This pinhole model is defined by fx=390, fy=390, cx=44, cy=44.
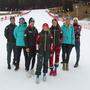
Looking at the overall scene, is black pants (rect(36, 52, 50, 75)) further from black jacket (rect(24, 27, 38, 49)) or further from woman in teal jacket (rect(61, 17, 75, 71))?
woman in teal jacket (rect(61, 17, 75, 71))

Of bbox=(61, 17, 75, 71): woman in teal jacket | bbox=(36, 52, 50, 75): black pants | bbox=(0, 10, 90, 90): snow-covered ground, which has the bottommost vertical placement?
bbox=(0, 10, 90, 90): snow-covered ground

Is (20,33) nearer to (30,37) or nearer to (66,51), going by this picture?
(30,37)

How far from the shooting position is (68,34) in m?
10.7

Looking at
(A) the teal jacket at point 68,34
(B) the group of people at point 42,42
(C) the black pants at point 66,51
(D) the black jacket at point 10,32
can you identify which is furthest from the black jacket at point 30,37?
(C) the black pants at point 66,51

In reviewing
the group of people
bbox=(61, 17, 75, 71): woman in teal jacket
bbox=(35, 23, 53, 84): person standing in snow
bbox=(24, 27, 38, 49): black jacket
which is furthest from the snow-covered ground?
bbox=(24, 27, 38, 49): black jacket

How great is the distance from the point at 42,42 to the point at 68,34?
54.1 inches

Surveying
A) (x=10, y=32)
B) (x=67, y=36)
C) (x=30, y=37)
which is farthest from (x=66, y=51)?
(x=10, y=32)

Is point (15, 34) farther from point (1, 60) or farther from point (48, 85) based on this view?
point (1, 60)

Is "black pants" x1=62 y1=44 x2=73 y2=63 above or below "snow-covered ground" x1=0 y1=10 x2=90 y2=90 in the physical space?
above

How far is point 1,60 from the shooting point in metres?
13.3

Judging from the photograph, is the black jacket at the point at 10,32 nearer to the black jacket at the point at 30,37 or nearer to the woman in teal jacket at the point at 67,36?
the black jacket at the point at 30,37

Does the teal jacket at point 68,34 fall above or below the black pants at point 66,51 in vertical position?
above

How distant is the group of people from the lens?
31.4 feet

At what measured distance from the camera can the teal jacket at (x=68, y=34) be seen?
10695mm
